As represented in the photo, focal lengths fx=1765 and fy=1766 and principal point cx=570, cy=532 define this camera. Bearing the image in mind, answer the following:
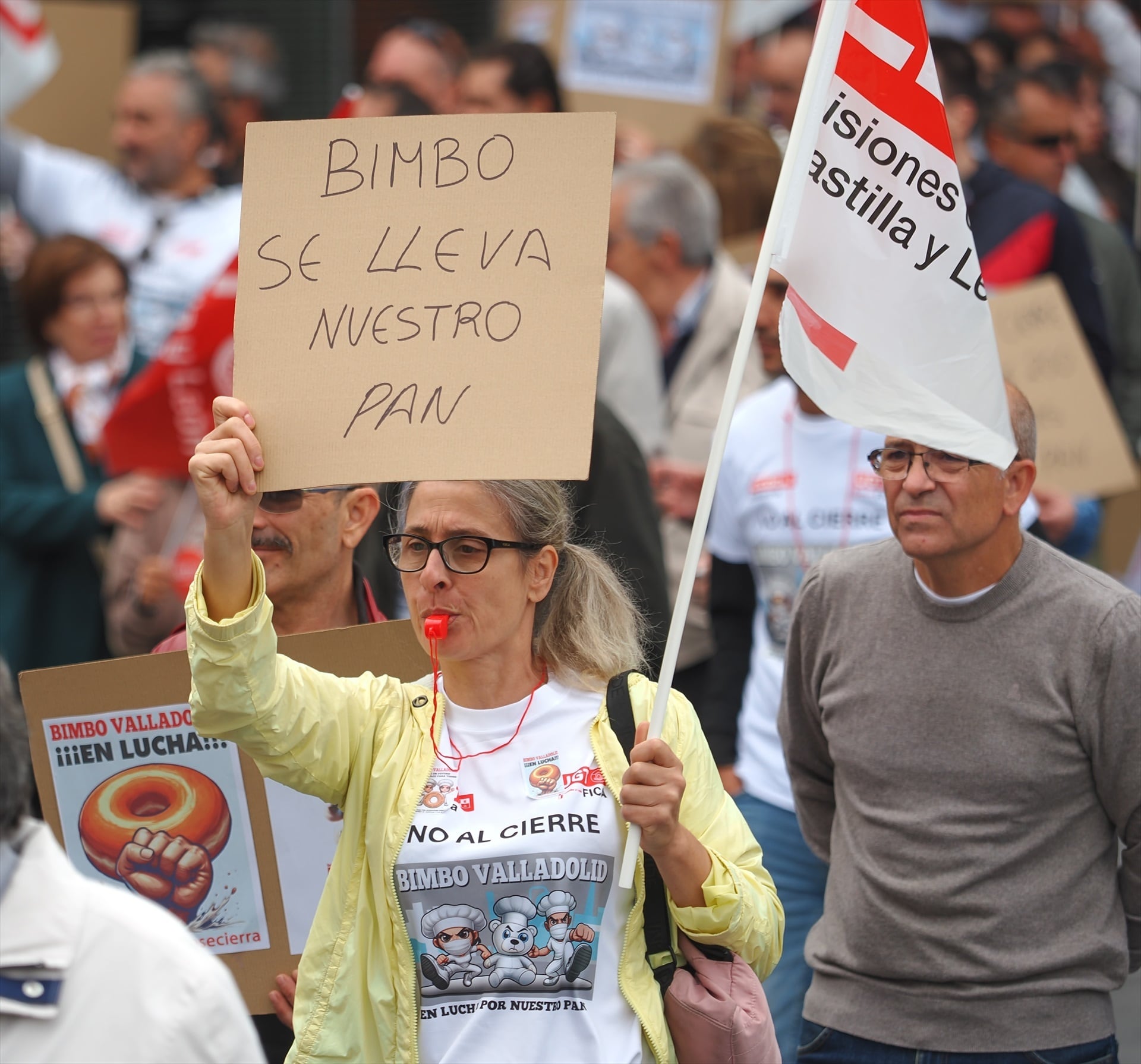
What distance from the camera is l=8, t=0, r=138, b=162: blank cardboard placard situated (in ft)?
29.6

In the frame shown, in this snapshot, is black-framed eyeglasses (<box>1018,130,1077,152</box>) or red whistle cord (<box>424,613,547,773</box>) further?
black-framed eyeglasses (<box>1018,130,1077,152</box>)

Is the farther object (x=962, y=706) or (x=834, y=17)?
(x=962, y=706)

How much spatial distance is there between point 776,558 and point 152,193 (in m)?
4.32

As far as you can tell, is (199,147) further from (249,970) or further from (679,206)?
(249,970)

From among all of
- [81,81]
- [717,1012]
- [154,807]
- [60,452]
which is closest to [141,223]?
[81,81]

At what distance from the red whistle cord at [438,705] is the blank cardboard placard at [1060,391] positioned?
10.6 feet

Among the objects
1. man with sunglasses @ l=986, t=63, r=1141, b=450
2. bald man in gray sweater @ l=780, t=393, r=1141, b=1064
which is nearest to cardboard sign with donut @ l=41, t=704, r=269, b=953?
bald man in gray sweater @ l=780, t=393, r=1141, b=1064

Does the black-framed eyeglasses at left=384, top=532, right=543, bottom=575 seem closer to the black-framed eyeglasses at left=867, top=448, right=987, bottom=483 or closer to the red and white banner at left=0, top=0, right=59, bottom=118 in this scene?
the black-framed eyeglasses at left=867, top=448, right=987, bottom=483

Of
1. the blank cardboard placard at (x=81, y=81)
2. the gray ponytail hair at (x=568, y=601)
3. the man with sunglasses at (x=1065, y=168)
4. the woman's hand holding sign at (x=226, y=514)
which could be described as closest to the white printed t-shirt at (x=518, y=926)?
the gray ponytail hair at (x=568, y=601)

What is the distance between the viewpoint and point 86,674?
3.40m

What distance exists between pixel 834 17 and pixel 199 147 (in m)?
5.15

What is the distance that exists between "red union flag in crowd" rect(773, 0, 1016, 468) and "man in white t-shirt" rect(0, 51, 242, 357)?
3.66m

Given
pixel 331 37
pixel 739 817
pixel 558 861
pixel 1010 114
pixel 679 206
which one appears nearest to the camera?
pixel 558 861

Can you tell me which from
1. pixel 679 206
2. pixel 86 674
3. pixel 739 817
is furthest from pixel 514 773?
pixel 679 206
